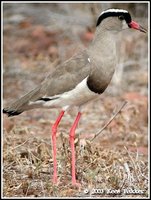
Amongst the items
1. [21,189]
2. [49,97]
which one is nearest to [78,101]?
[49,97]

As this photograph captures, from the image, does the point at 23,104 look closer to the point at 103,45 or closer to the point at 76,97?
the point at 76,97

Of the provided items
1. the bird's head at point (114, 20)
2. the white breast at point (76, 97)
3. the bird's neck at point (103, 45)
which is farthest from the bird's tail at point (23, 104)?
the bird's head at point (114, 20)

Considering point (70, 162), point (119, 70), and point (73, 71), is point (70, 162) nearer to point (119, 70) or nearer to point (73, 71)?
point (73, 71)

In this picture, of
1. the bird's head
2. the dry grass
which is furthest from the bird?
the dry grass

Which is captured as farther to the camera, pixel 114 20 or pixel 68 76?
pixel 114 20

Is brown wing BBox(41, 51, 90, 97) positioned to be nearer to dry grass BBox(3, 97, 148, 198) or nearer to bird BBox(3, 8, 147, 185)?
bird BBox(3, 8, 147, 185)

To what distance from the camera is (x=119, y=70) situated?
7.76m

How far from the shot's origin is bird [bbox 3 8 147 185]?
4297mm

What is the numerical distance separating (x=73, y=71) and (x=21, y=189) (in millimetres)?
933

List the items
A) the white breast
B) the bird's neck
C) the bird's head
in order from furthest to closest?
1. the bird's head
2. the bird's neck
3. the white breast

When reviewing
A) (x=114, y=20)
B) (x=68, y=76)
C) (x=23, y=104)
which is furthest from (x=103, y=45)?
(x=23, y=104)

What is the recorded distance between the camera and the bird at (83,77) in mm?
4297

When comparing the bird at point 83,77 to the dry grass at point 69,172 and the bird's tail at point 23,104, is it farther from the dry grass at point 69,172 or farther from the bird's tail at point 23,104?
the dry grass at point 69,172

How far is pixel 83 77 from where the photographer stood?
14.1 ft
